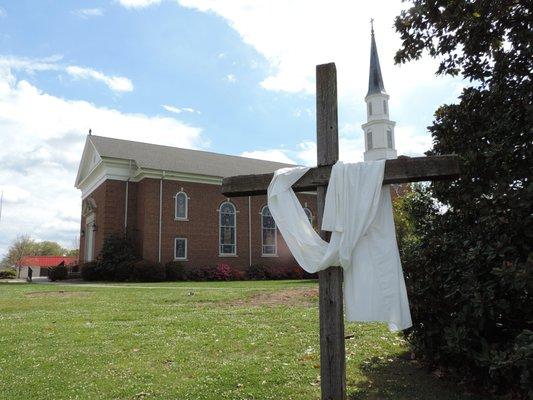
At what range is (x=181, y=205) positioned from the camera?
1198 inches

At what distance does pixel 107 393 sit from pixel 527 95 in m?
5.21

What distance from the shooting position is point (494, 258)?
4449 mm

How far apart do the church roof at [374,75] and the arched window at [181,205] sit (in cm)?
2456

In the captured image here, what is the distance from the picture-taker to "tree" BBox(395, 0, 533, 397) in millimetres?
4234

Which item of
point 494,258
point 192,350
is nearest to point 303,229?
point 494,258

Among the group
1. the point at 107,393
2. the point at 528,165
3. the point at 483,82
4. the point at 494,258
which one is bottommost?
the point at 107,393

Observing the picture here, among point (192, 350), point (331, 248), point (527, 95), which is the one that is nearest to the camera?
point (331, 248)

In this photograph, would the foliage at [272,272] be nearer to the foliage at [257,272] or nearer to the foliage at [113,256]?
the foliage at [257,272]

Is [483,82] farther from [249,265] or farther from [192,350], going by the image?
[249,265]

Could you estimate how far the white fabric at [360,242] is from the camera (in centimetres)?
377

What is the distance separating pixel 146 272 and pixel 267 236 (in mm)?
10167

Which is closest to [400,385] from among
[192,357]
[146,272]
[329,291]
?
[329,291]

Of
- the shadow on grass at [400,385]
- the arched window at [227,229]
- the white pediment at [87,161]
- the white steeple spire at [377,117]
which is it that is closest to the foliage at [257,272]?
the arched window at [227,229]

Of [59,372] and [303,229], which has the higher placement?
[303,229]
